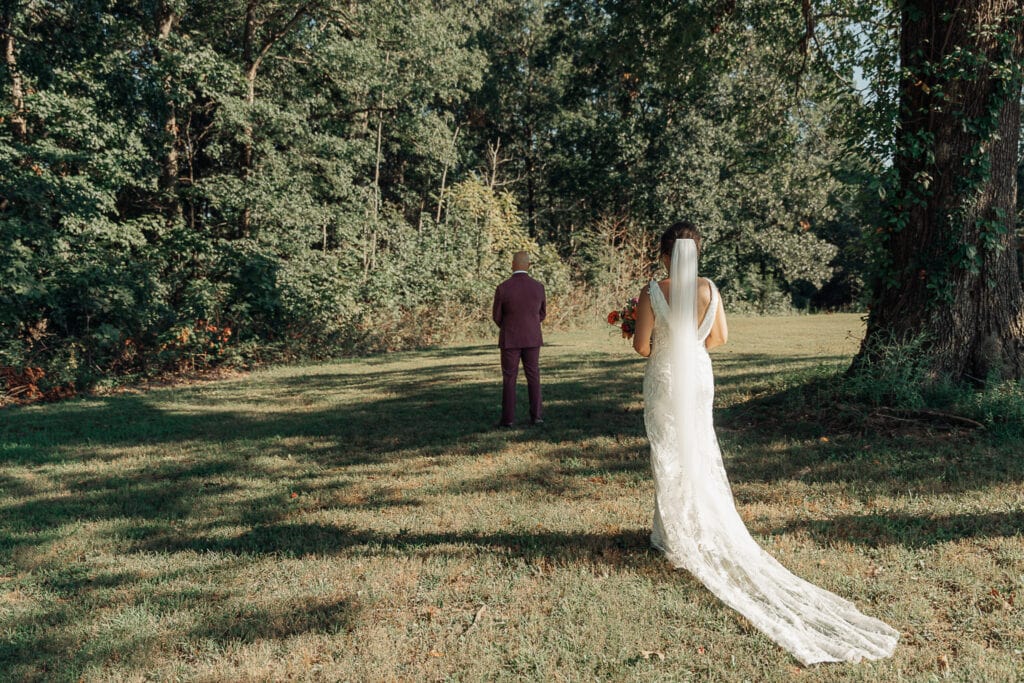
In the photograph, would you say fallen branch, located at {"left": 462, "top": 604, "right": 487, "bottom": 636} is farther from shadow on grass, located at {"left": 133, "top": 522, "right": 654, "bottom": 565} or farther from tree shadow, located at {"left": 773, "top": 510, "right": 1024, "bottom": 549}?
tree shadow, located at {"left": 773, "top": 510, "right": 1024, "bottom": 549}

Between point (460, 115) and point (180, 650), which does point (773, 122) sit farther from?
point (460, 115)

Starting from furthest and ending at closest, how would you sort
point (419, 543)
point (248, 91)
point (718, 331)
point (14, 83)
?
point (248, 91), point (14, 83), point (419, 543), point (718, 331)

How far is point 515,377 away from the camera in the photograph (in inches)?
316

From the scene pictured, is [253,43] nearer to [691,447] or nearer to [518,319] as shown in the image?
[518,319]

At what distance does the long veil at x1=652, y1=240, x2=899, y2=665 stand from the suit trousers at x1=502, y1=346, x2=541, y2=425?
3995 millimetres

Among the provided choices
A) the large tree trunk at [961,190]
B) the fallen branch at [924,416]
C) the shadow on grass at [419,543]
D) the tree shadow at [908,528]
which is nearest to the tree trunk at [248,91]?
the shadow on grass at [419,543]

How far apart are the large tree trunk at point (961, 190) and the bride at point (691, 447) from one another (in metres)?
4.16

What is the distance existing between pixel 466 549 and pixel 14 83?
48.1 feet

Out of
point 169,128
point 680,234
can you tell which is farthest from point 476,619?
point 169,128

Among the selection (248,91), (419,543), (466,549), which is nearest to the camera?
(466,549)

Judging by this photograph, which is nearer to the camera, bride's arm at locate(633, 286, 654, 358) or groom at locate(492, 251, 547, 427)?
bride's arm at locate(633, 286, 654, 358)

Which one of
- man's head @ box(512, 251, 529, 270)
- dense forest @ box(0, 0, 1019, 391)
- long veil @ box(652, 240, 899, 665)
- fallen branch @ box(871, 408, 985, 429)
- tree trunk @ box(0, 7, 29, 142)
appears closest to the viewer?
long veil @ box(652, 240, 899, 665)

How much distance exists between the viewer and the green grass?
3.19m

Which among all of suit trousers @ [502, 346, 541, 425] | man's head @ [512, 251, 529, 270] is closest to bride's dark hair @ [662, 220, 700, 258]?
man's head @ [512, 251, 529, 270]
